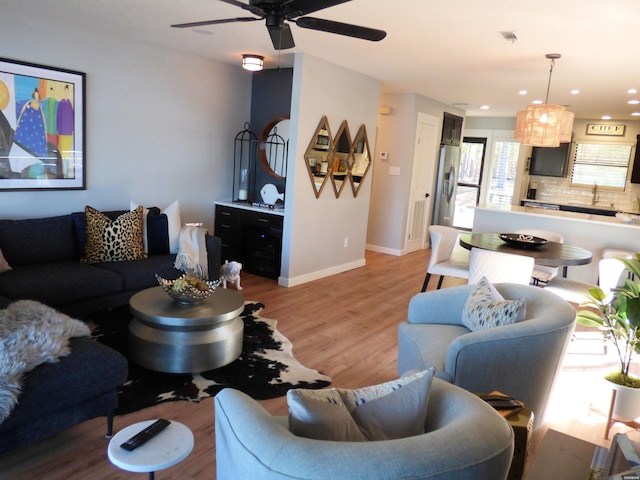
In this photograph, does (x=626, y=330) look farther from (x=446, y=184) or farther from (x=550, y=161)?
(x=550, y=161)

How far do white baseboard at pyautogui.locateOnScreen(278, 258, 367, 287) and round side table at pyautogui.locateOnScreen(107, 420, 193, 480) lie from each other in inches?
138

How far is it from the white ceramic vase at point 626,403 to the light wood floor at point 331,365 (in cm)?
11

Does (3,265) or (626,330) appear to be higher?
(626,330)

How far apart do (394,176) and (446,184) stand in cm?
144

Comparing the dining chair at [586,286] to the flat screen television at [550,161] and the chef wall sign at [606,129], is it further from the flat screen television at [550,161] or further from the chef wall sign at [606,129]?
the chef wall sign at [606,129]

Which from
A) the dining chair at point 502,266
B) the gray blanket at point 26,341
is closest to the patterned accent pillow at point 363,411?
the gray blanket at point 26,341

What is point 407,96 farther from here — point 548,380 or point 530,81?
point 548,380

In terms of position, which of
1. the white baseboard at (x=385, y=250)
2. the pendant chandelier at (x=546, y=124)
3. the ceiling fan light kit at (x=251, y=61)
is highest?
the ceiling fan light kit at (x=251, y=61)

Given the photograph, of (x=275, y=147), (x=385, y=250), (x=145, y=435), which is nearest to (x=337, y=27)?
(x=145, y=435)

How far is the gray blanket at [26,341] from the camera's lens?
6.29 ft

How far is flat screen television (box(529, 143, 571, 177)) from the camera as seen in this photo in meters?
8.55

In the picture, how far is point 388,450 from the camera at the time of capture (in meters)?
1.12

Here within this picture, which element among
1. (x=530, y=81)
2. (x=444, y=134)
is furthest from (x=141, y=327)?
(x=444, y=134)

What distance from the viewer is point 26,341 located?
2.14m
